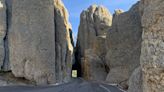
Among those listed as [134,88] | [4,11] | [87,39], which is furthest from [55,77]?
[134,88]

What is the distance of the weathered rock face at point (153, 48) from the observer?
2.50 metres

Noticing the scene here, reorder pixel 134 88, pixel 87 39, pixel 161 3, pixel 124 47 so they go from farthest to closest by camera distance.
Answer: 1. pixel 87 39
2. pixel 124 47
3. pixel 134 88
4. pixel 161 3

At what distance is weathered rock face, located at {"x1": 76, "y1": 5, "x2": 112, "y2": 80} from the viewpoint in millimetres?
29547

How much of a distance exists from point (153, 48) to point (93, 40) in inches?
1213

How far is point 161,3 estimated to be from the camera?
2.63 meters

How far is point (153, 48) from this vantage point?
2.55m

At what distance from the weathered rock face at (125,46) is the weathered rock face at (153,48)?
59.2 ft

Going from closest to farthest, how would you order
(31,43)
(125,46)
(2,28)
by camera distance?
(125,46)
(31,43)
(2,28)

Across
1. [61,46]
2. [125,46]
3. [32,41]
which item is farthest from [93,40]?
[32,41]

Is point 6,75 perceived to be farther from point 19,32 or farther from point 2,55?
point 19,32

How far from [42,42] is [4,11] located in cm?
440

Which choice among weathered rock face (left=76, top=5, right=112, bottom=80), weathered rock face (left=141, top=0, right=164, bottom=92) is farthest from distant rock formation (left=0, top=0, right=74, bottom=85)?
A: weathered rock face (left=141, top=0, right=164, bottom=92)

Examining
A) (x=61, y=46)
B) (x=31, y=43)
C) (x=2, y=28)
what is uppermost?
(x=2, y=28)

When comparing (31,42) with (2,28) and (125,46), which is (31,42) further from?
(125,46)
